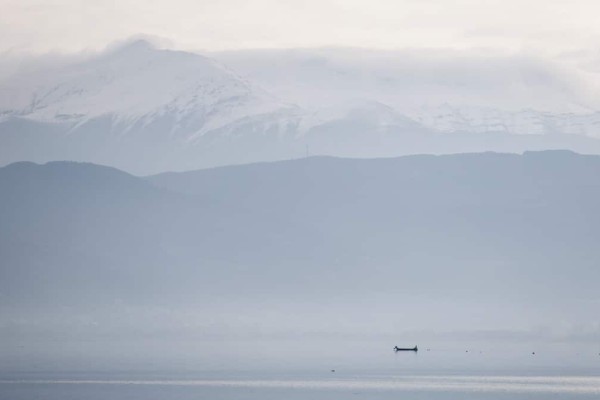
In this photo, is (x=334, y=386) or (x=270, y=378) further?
(x=270, y=378)

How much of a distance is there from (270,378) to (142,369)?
20.7m

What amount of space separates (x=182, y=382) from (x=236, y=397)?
863 inches

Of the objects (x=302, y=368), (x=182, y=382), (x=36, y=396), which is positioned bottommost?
(x=36, y=396)

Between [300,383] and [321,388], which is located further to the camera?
[300,383]

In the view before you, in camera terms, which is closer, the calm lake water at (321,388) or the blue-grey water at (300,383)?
the calm lake water at (321,388)

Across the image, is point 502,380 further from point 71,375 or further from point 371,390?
point 71,375

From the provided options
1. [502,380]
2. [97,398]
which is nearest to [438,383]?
[502,380]

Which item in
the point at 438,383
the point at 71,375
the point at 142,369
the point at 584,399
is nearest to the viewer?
the point at 584,399

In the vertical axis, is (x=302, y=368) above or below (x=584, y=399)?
above

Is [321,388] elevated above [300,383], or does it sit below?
below

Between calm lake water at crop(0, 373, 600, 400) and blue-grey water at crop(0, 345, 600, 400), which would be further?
blue-grey water at crop(0, 345, 600, 400)

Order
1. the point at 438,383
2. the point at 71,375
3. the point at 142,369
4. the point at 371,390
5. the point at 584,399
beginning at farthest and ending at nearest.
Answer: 1. the point at 142,369
2. the point at 71,375
3. the point at 438,383
4. the point at 371,390
5. the point at 584,399

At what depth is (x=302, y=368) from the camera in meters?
200

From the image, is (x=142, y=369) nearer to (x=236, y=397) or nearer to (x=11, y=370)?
(x=11, y=370)
